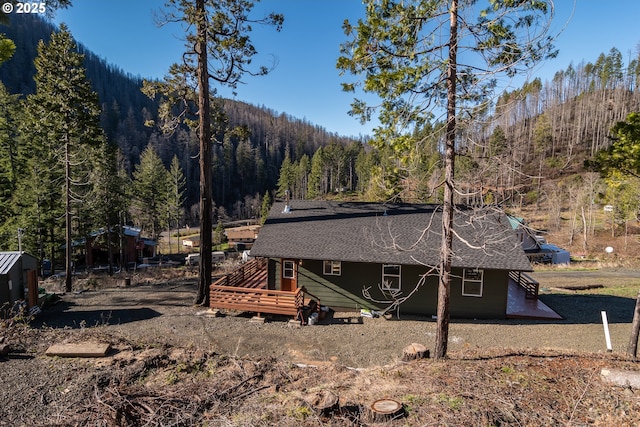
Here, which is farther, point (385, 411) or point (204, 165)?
point (204, 165)

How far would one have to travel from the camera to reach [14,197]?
24.9 meters

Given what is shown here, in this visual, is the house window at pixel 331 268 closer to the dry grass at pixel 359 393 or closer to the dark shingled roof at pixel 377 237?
the dark shingled roof at pixel 377 237

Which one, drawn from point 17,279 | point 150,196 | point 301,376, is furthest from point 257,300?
point 150,196

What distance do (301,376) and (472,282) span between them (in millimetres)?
9270

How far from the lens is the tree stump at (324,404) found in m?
5.47

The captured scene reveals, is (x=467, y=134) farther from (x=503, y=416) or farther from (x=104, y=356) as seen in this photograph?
(x=104, y=356)

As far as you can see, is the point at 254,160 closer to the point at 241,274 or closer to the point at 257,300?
the point at 241,274

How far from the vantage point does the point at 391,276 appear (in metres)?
14.5

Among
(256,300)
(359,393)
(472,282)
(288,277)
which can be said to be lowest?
(256,300)

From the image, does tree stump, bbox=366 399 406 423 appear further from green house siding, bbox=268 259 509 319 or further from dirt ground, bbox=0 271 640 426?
green house siding, bbox=268 259 509 319

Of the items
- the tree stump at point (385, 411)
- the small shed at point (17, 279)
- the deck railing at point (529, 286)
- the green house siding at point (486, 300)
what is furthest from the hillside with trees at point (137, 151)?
the deck railing at point (529, 286)

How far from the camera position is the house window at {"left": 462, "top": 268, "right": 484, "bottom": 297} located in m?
13.9

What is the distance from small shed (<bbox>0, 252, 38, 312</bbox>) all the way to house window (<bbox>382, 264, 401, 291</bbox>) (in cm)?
1443

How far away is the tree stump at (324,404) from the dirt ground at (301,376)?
0.12ft
